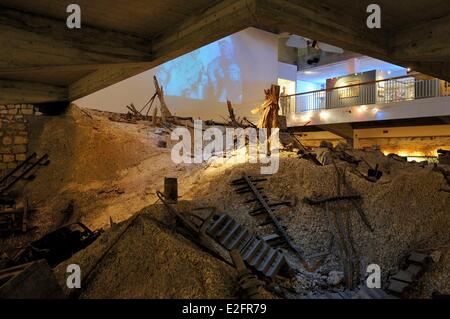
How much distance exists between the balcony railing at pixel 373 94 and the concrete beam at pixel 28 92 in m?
12.5

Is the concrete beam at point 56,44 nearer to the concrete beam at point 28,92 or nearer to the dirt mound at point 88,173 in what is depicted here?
the concrete beam at point 28,92

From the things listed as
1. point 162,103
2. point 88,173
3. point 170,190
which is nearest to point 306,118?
point 162,103

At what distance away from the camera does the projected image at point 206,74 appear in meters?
16.3

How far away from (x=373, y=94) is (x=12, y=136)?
15.8 metres

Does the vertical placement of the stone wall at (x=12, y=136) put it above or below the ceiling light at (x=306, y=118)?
below

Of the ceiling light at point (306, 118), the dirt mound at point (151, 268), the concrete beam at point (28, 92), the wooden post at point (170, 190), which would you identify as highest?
the ceiling light at point (306, 118)

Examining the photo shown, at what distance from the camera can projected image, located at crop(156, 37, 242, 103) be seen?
16.3 meters

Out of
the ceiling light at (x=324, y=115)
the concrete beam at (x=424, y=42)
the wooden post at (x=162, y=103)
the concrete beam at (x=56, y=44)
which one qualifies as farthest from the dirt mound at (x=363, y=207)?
the ceiling light at (x=324, y=115)

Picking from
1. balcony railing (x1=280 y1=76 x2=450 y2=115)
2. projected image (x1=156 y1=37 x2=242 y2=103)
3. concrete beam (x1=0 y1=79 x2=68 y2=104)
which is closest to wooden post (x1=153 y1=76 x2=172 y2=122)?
projected image (x1=156 y1=37 x2=242 y2=103)

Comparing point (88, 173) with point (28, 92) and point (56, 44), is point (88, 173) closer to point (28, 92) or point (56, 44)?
point (28, 92)

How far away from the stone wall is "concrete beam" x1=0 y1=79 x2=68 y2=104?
63.2 inches

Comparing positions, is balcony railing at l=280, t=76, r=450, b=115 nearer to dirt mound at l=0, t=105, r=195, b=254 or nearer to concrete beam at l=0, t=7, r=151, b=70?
dirt mound at l=0, t=105, r=195, b=254

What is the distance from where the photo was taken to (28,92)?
782cm

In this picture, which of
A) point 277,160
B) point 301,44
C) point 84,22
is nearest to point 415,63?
point 277,160
